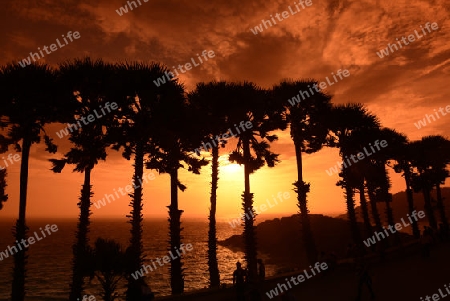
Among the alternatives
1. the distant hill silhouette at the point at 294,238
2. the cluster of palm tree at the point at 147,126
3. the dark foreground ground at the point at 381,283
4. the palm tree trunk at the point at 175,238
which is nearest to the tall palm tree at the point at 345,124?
the cluster of palm tree at the point at 147,126

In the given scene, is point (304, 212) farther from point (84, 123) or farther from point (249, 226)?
point (84, 123)

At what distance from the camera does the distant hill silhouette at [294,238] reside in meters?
56.0

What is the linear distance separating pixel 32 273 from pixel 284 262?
50715mm

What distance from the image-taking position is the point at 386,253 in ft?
76.2

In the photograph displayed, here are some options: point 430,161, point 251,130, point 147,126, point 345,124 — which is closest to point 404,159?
point 430,161

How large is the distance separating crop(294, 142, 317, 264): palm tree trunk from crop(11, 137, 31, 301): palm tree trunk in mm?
18981

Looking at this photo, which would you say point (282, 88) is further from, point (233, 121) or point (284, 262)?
point (284, 262)

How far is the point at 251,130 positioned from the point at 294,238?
5241cm

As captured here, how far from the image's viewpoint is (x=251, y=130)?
24.5 meters

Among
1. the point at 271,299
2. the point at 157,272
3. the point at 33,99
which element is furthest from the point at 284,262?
the point at 33,99

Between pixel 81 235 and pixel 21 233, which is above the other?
pixel 21 233

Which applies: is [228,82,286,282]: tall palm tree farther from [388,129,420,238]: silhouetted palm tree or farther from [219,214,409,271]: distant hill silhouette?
[219,214,409,271]: distant hill silhouette

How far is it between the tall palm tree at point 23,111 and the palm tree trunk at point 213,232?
Result: 35.9 feet

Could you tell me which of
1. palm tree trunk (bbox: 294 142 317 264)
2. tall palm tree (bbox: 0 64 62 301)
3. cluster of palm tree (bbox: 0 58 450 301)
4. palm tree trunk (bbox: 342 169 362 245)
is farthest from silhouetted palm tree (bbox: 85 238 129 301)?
palm tree trunk (bbox: 342 169 362 245)
